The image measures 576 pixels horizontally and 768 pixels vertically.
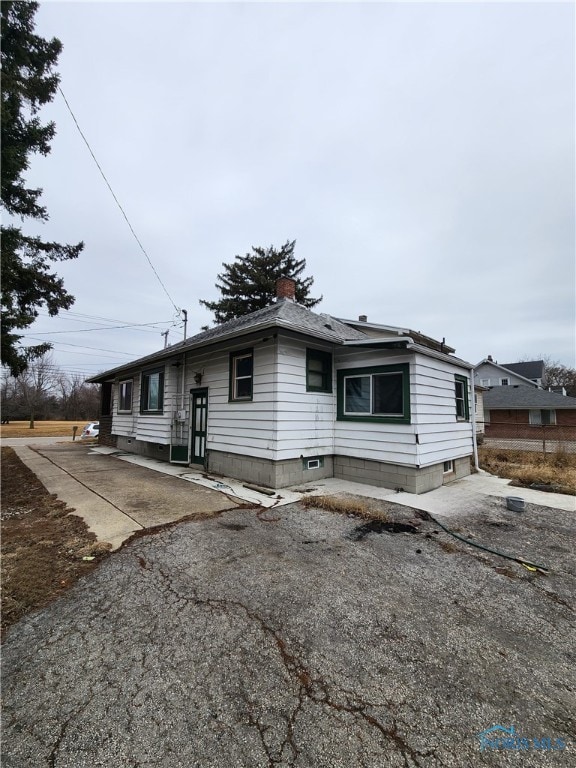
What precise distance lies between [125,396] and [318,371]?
31.0ft

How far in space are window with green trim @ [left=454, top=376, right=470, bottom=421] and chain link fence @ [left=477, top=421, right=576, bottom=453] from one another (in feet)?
20.7

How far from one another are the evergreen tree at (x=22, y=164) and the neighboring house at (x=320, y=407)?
353 centimetres

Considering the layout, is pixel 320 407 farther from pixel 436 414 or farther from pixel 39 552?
pixel 39 552

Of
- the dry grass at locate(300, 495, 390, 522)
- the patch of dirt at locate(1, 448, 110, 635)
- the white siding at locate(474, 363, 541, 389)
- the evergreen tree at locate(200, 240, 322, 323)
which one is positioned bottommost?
the dry grass at locate(300, 495, 390, 522)

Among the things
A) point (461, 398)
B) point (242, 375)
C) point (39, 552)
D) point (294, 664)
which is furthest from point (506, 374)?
point (39, 552)

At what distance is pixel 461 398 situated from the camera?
9.29 meters

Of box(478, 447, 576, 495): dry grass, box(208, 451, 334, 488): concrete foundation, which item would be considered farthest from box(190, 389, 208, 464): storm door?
box(478, 447, 576, 495): dry grass

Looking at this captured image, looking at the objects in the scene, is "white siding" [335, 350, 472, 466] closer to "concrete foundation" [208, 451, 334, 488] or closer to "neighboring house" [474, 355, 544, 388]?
"concrete foundation" [208, 451, 334, 488]

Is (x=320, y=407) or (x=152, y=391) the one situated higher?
(x=152, y=391)

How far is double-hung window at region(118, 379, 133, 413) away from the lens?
1315cm

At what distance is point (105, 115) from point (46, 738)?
383 inches

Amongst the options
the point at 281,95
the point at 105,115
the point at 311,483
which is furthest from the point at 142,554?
the point at 281,95

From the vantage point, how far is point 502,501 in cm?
641

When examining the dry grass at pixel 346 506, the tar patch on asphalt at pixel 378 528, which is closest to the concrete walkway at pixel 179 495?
the dry grass at pixel 346 506
